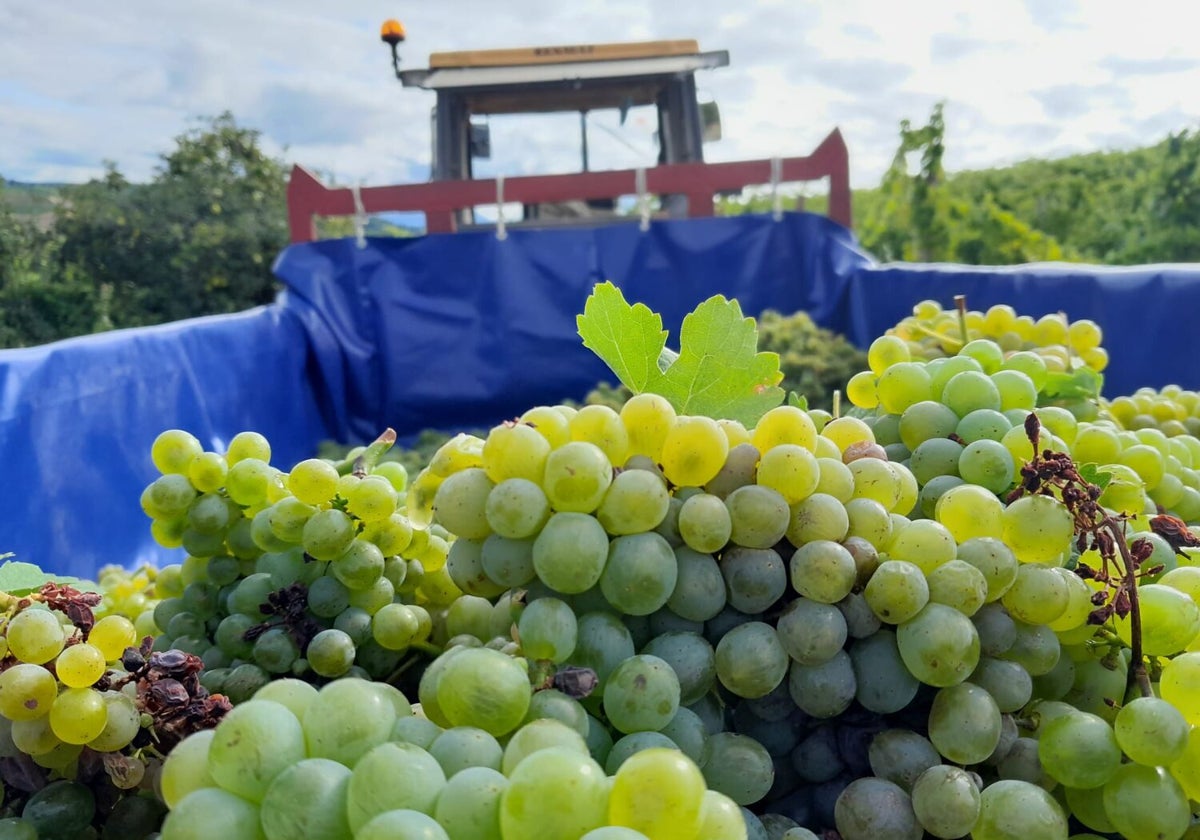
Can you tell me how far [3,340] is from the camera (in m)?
7.88

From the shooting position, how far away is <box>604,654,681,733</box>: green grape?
51 cm

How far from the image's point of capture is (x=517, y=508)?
0.56 meters

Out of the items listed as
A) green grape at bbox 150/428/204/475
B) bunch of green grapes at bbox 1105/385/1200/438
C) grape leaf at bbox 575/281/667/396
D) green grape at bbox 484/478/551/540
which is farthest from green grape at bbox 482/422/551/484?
bunch of green grapes at bbox 1105/385/1200/438

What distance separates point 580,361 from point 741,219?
99cm

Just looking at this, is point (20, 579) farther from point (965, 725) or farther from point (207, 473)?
point (965, 725)

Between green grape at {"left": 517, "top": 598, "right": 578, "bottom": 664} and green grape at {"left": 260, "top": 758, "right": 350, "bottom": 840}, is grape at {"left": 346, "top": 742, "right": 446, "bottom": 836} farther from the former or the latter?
green grape at {"left": 517, "top": 598, "right": 578, "bottom": 664}

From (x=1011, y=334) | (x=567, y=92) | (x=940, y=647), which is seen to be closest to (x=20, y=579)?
(x=940, y=647)

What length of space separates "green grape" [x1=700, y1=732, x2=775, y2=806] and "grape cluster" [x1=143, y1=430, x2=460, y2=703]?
28cm

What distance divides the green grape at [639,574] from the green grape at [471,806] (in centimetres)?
16

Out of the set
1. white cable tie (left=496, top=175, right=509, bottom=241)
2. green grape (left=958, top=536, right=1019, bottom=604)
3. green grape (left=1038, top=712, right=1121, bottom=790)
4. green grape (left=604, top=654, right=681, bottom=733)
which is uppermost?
white cable tie (left=496, top=175, right=509, bottom=241)

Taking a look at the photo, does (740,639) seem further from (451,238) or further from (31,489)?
(451,238)

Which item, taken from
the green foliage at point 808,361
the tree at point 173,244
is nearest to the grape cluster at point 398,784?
the green foliage at point 808,361

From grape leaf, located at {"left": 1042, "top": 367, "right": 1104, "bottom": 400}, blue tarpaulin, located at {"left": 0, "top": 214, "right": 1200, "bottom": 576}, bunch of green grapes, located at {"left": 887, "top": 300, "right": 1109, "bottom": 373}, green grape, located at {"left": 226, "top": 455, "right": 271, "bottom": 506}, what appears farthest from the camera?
blue tarpaulin, located at {"left": 0, "top": 214, "right": 1200, "bottom": 576}

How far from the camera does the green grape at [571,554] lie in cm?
54
